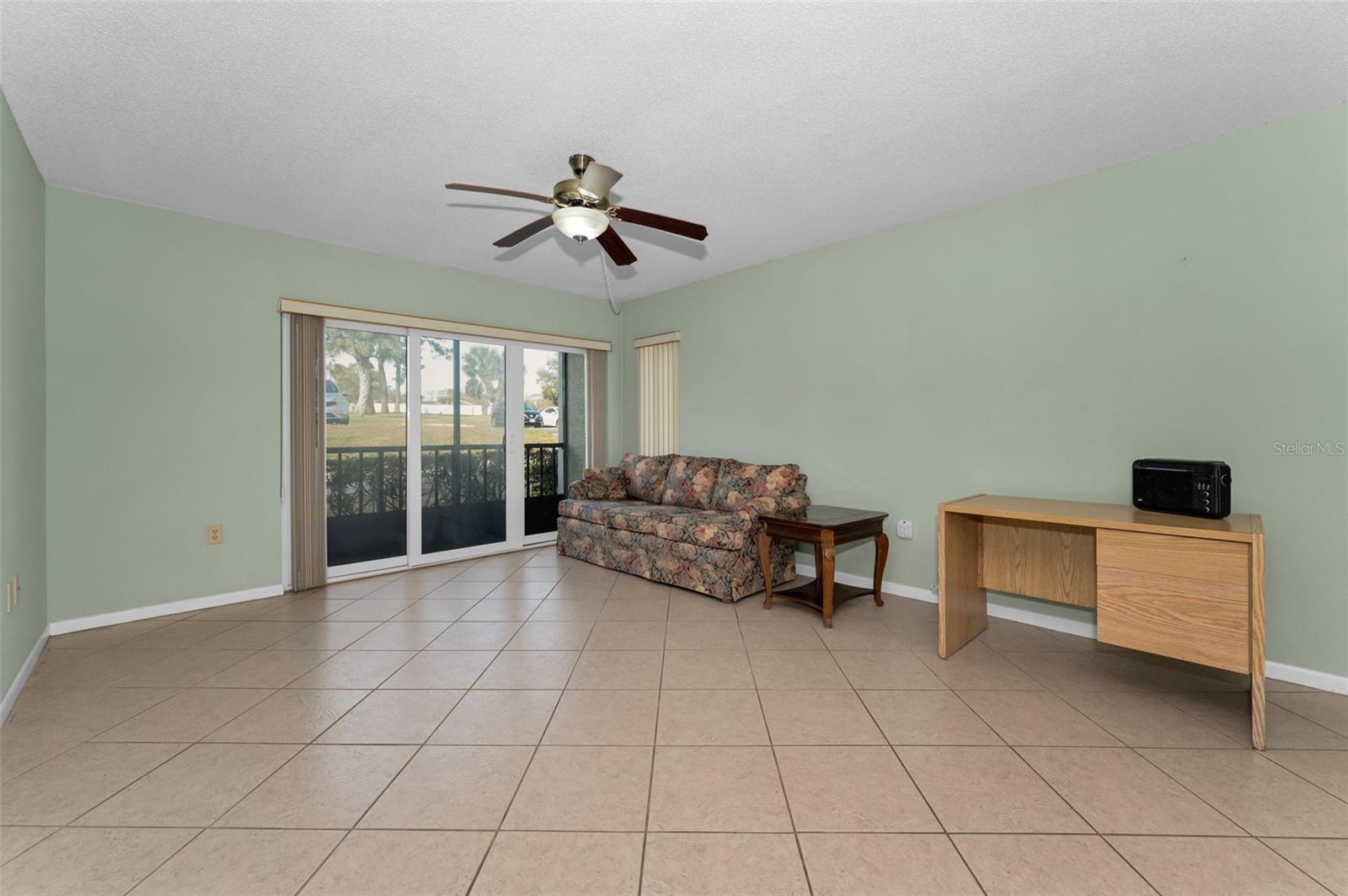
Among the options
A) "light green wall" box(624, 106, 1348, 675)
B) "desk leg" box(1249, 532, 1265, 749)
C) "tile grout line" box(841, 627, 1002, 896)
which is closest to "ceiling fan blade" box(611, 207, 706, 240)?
"light green wall" box(624, 106, 1348, 675)

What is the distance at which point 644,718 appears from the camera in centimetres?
210

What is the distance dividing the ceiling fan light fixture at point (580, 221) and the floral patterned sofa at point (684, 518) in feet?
6.51

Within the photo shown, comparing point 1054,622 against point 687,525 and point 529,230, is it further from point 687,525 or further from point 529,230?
point 529,230

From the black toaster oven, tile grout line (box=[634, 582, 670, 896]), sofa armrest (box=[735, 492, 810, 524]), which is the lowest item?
tile grout line (box=[634, 582, 670, 896])

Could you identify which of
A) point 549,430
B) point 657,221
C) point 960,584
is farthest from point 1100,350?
point 549,430

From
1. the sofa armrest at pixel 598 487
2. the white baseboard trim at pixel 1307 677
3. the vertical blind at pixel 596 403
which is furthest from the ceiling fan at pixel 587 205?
the white baseboard trim at pixel 1307 677

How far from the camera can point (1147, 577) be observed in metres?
2.12

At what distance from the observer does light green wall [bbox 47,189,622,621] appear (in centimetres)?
306

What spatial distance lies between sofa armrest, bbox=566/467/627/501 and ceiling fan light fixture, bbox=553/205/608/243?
2849 millimetres

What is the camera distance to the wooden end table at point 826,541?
3.15 meters

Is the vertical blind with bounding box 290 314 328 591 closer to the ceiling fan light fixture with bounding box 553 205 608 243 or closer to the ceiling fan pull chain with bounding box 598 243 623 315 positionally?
the ceiling fan pull chain with bounding box 598 243 623 315

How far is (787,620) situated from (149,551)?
3870mm

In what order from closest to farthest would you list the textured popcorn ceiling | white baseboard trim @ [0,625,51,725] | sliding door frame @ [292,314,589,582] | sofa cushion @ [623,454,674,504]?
1. the textured popcorn ceiling
2. white baseboard trim @ [0,625,51,725]
3. sliding door frame @ [292,314,589,582]
4. sofa cushion @ [623,454,674,504]

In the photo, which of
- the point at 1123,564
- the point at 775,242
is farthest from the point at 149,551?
the point at 1123,564
